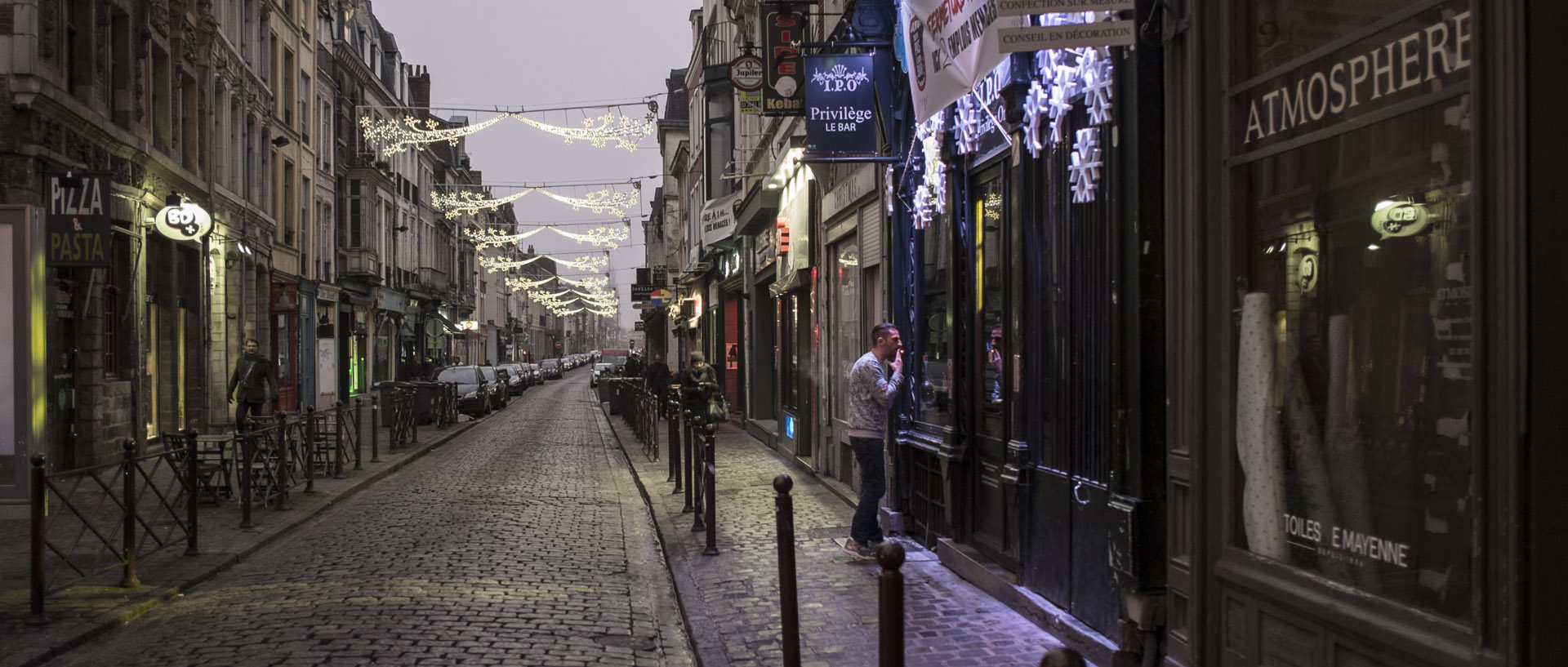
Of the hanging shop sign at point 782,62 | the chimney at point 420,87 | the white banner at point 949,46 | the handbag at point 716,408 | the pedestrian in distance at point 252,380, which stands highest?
the chimney at point 420,87

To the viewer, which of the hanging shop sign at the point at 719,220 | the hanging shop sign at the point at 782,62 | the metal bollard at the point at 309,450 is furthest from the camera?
the hanging shop sign at the point at 719,220

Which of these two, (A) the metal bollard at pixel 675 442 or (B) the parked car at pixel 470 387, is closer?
(A) the metal bollard at pixel 675 442

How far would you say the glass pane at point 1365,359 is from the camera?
3.41 metres

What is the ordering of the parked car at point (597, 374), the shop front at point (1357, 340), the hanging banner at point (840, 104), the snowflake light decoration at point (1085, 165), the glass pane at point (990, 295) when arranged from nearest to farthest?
the shop front at point (1357, 340), the snowflake light decoration at point (1085, 165), the glass pane at point (990, 295), the hanging banner at point (840, 104), the parked car at point (597, 374)

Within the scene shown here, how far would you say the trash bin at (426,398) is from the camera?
81.5 feet

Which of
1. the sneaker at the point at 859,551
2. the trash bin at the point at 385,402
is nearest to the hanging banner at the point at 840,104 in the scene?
the sneaker at the point at 859,551

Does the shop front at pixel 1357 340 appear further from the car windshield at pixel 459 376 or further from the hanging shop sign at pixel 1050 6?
the car windshield at pixel 459 376

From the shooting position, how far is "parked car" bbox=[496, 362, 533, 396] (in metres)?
42.2

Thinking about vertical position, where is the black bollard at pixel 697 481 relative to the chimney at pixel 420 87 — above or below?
below

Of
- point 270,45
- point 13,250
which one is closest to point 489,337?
point 270,45

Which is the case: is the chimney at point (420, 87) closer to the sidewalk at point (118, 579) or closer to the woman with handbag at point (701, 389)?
the woman with handbag at point (701, 389)

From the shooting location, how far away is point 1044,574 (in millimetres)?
6648

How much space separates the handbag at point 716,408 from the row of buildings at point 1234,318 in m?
12.0

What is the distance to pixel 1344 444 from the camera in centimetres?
399
